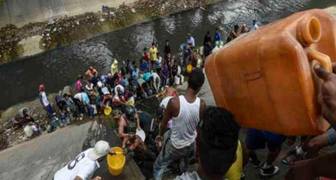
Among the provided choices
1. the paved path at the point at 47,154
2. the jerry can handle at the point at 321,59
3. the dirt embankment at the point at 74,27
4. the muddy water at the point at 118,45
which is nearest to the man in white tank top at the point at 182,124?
the jerry can handle at the point at 321,59

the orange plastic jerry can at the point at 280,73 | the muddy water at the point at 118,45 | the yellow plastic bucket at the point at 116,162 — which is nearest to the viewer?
the orange plastic jerry can at the point at 280,73

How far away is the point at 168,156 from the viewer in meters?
5.14

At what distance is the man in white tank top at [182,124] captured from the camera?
4602 millimetres

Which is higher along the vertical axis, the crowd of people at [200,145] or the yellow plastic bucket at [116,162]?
the crowd of people at [200,145]

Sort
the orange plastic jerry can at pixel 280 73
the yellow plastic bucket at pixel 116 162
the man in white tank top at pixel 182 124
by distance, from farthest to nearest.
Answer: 1. the yellow plastic bucket at pixel 116 162
2. the man in white tank top at pixel 182 124
3. the orange plastic jerry can at pixel 280 73

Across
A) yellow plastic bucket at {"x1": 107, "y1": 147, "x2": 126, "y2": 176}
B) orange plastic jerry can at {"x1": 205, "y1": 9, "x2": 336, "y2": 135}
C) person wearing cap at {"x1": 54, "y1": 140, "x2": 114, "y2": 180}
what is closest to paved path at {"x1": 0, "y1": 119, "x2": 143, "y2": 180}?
yellow plastic bucket at {"x1": 107, "y1": 147, "x2": 126, "y2": 176}

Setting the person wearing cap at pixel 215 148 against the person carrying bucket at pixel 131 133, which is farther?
the person carrying bucket at pixel 131 133

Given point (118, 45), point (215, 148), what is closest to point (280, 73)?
point (215, 148)

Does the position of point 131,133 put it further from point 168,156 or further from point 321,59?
point 321,59

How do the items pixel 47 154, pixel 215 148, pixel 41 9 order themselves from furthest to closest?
pixel 41 9 < pixel 47 154 < pixel 215 148

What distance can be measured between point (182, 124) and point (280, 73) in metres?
1.73

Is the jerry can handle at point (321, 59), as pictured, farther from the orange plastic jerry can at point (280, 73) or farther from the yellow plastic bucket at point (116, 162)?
the yellow plastic bucket at point (116, 162)

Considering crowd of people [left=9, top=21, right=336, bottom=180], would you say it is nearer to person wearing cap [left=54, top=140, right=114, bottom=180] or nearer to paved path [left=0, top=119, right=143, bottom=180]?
person wearing cap [left=54, top=140, right=114, bottom=180]

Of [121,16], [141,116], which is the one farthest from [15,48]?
[141,116]
